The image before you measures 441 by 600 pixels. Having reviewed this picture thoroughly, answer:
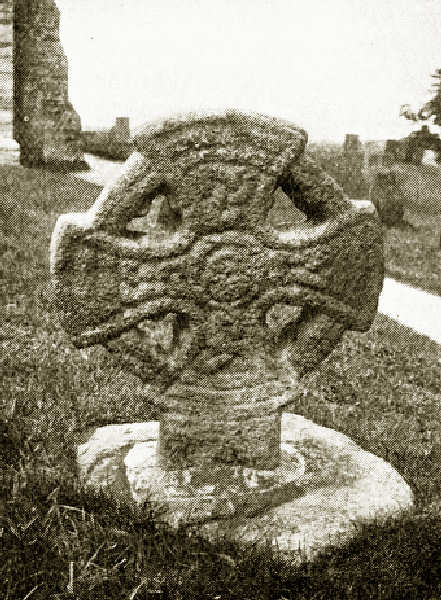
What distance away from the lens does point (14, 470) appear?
3.60 metres

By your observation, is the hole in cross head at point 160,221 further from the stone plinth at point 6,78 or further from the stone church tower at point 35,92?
the stone plinth at point 6,78

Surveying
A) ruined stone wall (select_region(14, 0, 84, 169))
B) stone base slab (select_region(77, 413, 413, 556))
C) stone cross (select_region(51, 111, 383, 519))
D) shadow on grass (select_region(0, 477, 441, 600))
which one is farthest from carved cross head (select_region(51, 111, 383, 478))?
ruined stone wall (select_region(14, 0, 84, 169))

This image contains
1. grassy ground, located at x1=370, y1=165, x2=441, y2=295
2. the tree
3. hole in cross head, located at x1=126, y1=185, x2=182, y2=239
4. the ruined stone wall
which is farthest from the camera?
the ruined stone wall

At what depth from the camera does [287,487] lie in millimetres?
3539

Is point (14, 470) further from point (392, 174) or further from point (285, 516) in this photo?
point (392, 174)

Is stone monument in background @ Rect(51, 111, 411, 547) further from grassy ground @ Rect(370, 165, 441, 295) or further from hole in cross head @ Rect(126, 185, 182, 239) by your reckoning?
grassy ground @ Rect(370, 165, 441, 295)

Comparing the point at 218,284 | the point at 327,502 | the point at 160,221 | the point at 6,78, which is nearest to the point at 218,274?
the point at 218,284

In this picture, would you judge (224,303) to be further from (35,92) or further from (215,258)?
(35,92)

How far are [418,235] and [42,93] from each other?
8.37m

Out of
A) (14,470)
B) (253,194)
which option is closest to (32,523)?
(14,470)

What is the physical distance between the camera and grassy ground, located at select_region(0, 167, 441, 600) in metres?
2.89

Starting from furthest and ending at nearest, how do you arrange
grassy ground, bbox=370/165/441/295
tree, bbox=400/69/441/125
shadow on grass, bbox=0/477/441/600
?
tree, bbox=400/69/441/125 < grassy ground, bbox=370/165/441/295 < shadow on grass, bbox=0/477/441/600

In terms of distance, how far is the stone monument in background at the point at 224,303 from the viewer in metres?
3.21

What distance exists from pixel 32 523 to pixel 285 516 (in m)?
1.02
